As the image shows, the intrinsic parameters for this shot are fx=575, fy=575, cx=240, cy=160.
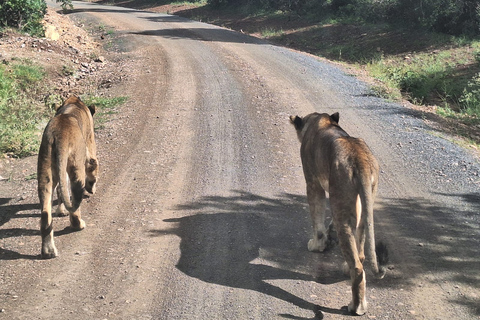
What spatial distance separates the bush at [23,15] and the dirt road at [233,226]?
22.2 feet

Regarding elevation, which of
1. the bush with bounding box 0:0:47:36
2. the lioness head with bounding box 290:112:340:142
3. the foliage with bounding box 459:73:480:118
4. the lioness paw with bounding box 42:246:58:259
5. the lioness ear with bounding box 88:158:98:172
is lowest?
the lioness paw with bounding box 42:246:58:259

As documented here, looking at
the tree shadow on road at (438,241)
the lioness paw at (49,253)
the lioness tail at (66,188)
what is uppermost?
the lioness tail at (66,188)

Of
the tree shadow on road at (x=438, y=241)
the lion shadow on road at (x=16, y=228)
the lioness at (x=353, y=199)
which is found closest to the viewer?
the lioness at (x=353, y=199)

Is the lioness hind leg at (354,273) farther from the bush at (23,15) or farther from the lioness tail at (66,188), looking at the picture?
the bush at (23,15)

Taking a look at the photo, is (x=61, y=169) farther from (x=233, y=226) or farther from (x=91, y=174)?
(x=233, y=226)

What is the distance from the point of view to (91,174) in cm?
812

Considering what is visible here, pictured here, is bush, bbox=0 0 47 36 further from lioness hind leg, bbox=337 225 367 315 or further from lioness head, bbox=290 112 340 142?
lioness hind leg, bbox=337 225 367 315

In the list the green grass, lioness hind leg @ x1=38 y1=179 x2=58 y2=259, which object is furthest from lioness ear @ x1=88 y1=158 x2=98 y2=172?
the green grass

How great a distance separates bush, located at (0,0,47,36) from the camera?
1778cm

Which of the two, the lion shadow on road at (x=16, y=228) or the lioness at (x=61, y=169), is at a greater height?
the lioness at (x=61, y=169)

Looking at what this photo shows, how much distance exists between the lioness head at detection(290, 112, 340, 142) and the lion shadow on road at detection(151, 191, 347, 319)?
3.97 ft

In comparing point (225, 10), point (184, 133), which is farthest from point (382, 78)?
point (225, 10)

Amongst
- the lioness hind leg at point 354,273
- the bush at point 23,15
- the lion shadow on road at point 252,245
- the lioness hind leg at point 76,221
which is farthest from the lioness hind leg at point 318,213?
the bush at point 23,15

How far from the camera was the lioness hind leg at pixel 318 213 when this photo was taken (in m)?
6.40
